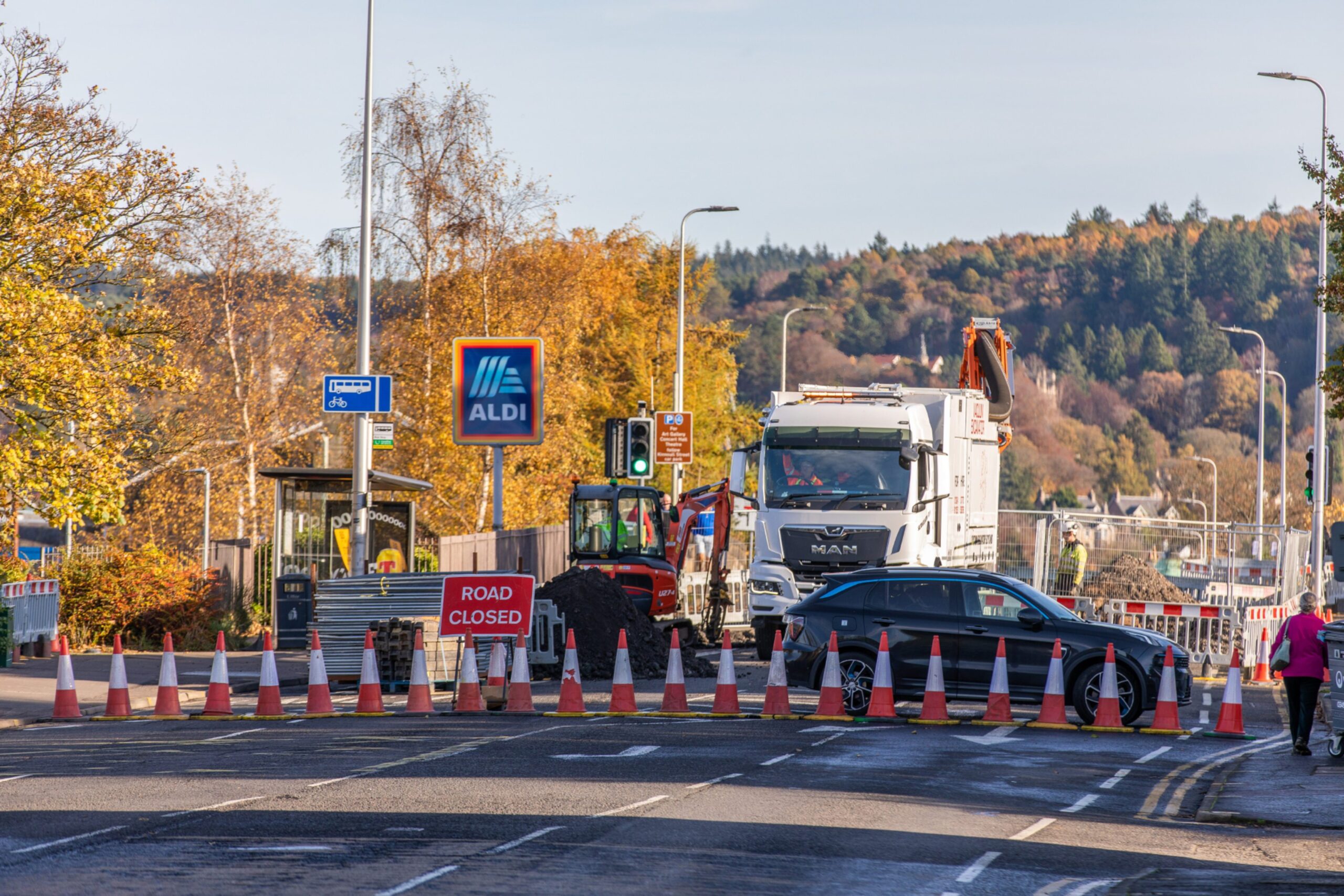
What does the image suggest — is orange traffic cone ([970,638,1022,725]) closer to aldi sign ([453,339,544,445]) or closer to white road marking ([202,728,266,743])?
white road marking ([202,728,266,743])

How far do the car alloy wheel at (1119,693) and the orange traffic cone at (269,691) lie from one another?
8166 mm

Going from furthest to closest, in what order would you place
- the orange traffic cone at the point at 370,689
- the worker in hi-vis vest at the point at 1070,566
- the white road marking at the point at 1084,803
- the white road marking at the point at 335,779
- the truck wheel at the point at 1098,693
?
1. the worker in hi-vis vest at the point at 1070,566
2. the truck wheel at the point at 1098,693
3. the orange traffic cone at the point at 370,689
4. the white road marking at the point at 335,779
5. the white road marking at the point at 1084,803

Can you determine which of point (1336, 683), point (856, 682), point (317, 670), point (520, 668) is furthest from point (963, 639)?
point (317, 670)

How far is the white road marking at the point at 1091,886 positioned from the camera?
886 cm

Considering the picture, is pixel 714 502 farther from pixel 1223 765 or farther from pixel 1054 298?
pixel 1054 298

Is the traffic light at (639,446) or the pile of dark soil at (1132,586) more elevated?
the traffic light at (639,446)

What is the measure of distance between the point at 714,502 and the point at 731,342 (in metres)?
34.1

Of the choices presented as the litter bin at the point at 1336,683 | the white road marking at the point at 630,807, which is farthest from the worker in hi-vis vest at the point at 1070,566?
the white road marking at the point at 630,807

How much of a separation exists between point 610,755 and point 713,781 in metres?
1.68

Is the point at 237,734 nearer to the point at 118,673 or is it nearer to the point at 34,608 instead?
the point at 118,673

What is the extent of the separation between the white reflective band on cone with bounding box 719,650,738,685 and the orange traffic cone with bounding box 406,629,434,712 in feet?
9.75

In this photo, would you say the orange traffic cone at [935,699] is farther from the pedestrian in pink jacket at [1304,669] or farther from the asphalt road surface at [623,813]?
the pedestrian in pink jacket at [1304,669]

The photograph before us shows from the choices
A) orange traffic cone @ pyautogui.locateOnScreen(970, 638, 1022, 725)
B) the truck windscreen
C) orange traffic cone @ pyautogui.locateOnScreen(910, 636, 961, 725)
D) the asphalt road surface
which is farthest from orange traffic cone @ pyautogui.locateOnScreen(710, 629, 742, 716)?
the truck windscreen

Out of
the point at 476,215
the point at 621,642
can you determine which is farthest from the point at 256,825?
the point at 476,215
